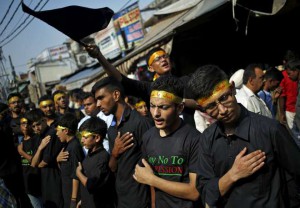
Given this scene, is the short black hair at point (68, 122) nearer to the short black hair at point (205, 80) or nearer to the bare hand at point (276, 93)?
the short black hair at point (205, 80)

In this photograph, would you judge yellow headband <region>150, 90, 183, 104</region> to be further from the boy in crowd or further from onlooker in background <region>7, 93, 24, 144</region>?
onlooker in background <region>7, 93, 24, 144</region>

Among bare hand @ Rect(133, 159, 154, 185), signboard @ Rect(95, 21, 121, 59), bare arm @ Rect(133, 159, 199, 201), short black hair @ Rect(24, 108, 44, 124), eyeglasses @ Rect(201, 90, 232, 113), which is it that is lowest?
bare arm @ Rect(133, 159, 199, 201)

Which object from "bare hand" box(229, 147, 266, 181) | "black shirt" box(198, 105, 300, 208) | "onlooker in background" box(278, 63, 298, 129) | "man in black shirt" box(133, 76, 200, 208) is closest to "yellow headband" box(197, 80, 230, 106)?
"black shirt" box(198, 105, 300, 208)

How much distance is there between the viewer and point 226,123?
196 centimetres

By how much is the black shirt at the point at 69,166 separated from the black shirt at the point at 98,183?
1.70 ft

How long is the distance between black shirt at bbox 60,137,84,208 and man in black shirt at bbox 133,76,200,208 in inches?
72.0

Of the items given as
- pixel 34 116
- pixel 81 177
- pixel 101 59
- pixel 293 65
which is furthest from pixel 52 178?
pixel 293 65

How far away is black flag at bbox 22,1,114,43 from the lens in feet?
8.60

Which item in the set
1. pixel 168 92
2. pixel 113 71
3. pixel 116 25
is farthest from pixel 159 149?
pixel 116 25

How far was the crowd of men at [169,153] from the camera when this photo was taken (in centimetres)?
179

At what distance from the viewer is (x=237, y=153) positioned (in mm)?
1863

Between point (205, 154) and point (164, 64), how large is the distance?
1849 millimetres

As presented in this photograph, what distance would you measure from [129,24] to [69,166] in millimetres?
10934

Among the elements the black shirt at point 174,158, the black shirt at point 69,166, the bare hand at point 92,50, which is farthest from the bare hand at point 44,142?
the black shirt at point 174,158
